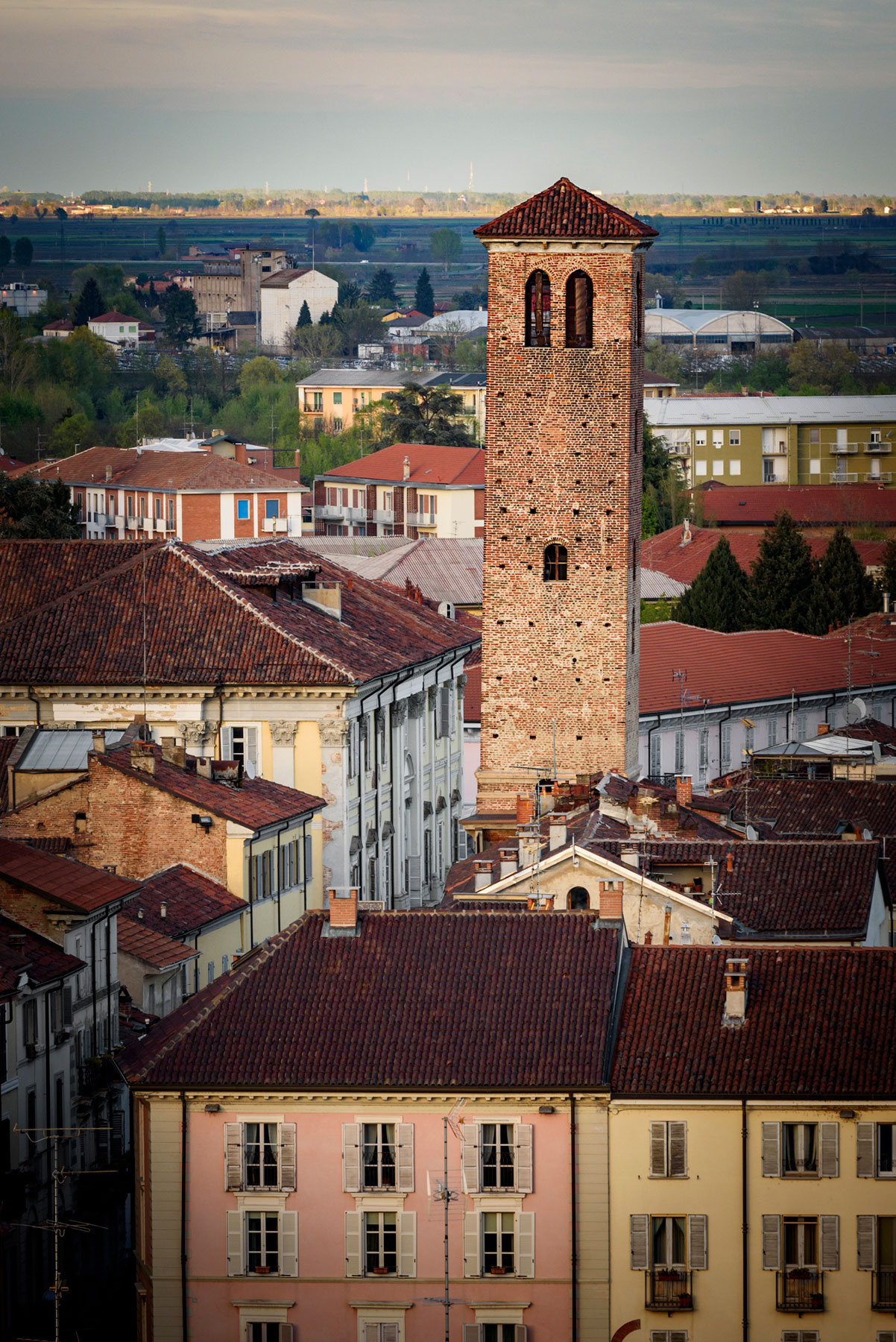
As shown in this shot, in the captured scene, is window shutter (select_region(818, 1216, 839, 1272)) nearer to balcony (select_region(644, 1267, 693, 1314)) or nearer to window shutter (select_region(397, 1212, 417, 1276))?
balcony (select_region(644, 1267, 693, 1314))

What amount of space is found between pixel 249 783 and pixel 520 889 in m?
12.7

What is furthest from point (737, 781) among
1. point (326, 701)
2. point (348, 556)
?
point (348, 556)

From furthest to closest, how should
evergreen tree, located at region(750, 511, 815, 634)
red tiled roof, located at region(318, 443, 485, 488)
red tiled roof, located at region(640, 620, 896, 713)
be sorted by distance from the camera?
red tiled roof, located at region(318, 443, 485, 488), evergreen tree, located at region(750, 511, 815, 634), red tiled roof, located at region(640, 620, 896, 713)

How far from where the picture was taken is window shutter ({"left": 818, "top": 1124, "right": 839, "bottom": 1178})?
36969 millimetres

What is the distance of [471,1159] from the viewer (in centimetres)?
3744

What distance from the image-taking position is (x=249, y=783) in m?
61.1

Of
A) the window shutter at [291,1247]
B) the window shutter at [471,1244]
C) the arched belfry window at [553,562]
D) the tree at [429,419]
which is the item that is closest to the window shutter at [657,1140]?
the window shutter at [471,1244]

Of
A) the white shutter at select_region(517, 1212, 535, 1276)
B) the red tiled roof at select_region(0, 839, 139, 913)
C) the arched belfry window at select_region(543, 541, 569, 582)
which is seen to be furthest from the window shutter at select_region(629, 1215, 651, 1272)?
the arched belfry window at select_region(543, 541, 569, 582)

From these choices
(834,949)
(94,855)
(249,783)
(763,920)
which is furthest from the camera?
(249,783)

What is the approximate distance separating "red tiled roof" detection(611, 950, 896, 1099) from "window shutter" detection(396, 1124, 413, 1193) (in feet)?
8.64

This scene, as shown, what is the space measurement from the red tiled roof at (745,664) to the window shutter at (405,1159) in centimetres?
4620

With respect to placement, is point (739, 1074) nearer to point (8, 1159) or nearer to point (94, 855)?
point (8, 1159)

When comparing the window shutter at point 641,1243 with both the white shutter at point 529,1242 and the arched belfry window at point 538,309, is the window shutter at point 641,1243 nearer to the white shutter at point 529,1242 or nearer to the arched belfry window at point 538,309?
the white shutter at point 529,1242

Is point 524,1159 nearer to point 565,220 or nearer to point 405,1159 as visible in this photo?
point 405,1159
